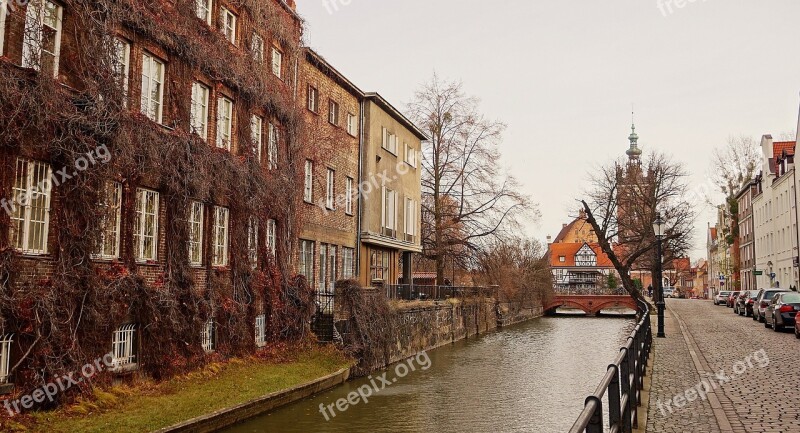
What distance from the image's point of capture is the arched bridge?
2515 inches

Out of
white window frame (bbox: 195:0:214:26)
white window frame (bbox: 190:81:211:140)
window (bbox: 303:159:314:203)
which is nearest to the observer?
white window frame (bbox: 190:81:211:140)

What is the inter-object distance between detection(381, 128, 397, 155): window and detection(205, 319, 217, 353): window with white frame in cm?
1510

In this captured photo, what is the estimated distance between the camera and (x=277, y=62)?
843 inches

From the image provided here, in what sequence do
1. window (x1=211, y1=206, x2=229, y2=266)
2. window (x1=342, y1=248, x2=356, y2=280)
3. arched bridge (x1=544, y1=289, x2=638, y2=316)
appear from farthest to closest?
arched bridge (x1=544, y1=289, x2=638, y2=316)
window (x1=342, y1=248, x2=356, y2=280)
window (x1=211, y1=206, x2=229, y2=266)

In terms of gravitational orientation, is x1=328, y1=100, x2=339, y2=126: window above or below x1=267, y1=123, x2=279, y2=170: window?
above

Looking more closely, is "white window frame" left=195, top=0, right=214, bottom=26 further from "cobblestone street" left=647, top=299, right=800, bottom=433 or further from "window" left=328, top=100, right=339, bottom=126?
"cobblestone street" left=647, top=299, right=800, bottom=433

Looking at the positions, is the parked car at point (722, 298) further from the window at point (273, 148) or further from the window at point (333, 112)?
the window at point (273, 148)

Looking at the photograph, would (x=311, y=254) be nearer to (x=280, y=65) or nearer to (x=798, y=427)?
(x=280, y=65)

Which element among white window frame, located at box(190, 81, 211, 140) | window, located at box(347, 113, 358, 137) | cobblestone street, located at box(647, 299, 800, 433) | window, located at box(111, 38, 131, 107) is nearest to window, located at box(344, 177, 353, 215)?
window, located at box(347, 113, 358, 137)

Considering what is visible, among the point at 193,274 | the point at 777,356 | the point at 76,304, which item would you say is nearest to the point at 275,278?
the point at 193,274

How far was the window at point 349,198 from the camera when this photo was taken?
27.1 m

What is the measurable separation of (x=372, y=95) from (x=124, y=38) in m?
15.1

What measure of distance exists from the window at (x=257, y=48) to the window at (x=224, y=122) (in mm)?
1774

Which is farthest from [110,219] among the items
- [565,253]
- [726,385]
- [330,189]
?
[565,253]
